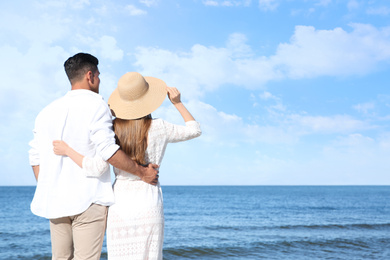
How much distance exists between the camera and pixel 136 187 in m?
2.47

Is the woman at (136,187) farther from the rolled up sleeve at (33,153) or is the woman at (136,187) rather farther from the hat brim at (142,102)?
the rolled up sleeve at (33,153)

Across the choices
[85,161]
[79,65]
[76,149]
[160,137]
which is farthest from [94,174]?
[79,65]

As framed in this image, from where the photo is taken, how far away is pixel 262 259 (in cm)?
881

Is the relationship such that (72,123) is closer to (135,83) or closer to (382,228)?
(135,83)

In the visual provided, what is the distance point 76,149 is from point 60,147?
10 cm

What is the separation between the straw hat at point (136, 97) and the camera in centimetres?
251

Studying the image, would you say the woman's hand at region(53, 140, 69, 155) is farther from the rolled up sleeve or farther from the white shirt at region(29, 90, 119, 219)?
the rolled up sleeve

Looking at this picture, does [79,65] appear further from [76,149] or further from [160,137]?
[160,137]

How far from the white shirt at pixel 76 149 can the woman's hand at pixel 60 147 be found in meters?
0.03

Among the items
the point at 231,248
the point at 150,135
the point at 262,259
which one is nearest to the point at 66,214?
the point at 150,135

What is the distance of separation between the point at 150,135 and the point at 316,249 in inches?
347

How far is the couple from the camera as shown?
2.41 m

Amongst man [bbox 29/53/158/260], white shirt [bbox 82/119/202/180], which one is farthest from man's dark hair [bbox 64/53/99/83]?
white shirt [bbox 82/119/202/180]

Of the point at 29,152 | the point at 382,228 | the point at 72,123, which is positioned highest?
the point at 72,123
